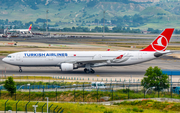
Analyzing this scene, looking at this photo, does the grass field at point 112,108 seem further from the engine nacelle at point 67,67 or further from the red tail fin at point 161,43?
the red tail fin at point 161,43

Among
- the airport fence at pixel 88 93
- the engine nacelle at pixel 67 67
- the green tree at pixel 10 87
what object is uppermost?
the engine nacelle at pixel 67 67

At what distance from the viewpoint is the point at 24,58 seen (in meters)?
60.9

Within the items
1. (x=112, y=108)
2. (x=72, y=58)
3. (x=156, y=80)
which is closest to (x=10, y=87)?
(x=112, y=108)

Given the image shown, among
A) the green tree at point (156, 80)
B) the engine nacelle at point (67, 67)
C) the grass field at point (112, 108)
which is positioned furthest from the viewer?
the engine nacelle at point (67, 67)

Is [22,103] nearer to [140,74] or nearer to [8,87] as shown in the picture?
[8,87]

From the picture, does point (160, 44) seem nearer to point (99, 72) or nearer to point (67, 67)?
point (99, 72)

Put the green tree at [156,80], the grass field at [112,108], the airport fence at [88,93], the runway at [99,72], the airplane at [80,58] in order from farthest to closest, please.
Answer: the airplane at [80,58] → the runway at [99,72] → the green tree at [156,80] → the airport fence at [88,93] → the grass field at [112,108]

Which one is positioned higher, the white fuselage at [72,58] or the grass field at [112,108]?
the white fuselage at [72,58]

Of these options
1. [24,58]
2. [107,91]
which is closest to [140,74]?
[107,91]

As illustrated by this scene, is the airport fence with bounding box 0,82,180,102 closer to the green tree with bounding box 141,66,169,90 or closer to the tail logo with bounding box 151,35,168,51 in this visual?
the green tree with bounding box 141,66,169,90

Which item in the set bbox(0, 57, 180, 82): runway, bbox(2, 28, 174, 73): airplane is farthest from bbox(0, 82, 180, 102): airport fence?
bbox(2, 28, 174, 73): airplane

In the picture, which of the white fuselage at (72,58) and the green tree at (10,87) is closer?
the green tree at (10,87)

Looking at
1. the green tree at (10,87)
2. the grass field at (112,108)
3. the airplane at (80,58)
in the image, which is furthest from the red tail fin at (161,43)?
the green tree at (10,87)

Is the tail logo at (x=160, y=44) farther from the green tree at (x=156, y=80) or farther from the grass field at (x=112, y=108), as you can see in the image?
the grass field at (x=112, y=108)
